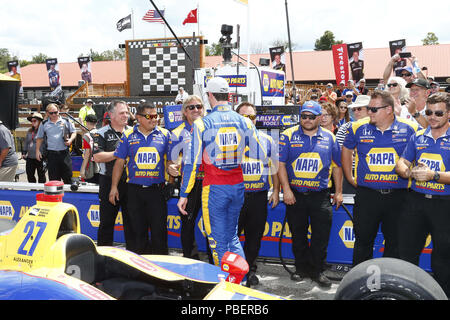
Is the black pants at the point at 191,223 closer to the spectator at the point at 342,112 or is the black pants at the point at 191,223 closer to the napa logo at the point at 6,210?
the napa logo at the point at 6,210

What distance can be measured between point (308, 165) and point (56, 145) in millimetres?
4492

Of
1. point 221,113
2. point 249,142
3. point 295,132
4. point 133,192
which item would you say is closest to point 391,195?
point 295,132

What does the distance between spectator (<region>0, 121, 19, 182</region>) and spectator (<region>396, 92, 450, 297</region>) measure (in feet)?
17.1

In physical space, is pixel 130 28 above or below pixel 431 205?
above

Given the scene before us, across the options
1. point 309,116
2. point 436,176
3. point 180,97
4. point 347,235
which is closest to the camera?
point 436,176

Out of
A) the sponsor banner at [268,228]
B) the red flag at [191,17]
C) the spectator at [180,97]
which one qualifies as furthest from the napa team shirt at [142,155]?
the red flag at [191,17]

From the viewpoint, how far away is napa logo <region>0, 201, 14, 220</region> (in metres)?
5.32

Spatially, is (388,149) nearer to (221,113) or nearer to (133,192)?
(221,113)

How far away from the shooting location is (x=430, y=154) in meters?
3.28

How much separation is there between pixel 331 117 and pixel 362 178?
5.21ft

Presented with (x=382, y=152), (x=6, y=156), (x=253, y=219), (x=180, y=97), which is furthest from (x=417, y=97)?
(x=180, y=97)

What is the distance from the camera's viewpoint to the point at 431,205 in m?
3.18

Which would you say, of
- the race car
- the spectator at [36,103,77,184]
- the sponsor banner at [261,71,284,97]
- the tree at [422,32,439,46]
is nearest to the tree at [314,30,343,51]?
the tree at [422,32,439,46]

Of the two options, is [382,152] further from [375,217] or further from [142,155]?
[142,155]
